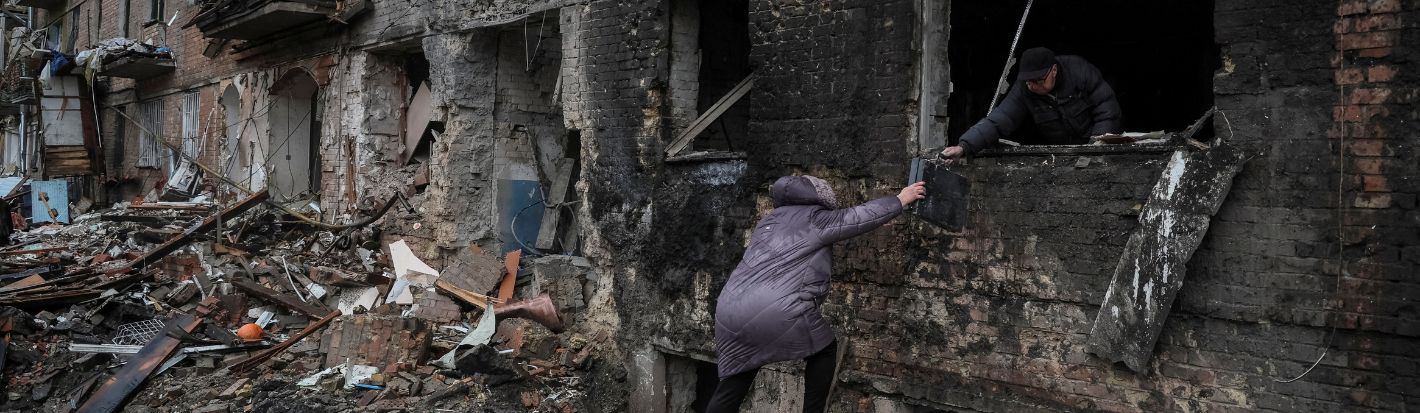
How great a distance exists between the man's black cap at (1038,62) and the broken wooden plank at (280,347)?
5.99m

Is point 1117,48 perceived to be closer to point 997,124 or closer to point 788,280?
point 997,124

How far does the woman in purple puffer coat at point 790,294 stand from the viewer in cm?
441

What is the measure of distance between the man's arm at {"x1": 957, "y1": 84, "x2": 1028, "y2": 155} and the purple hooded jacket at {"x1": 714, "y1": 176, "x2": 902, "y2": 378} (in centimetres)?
65

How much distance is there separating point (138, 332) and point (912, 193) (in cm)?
687

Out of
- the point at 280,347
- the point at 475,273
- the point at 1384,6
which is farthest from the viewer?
the point at 475,273

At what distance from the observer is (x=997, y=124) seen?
5070mm

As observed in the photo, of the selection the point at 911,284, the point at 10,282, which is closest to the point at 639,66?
the point at 911,284

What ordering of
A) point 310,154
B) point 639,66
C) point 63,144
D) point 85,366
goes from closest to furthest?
point 639,66 < point 85,366 < point 310,154 < point 63,144

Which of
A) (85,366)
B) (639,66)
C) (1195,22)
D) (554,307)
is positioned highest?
(1195,22)

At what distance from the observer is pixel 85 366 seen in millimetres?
7359

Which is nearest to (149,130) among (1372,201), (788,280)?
(788,280)

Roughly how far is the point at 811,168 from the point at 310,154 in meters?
9.77

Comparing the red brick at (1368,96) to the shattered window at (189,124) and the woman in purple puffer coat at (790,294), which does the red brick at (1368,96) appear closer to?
the woman in purple puffer coat at (790,294)

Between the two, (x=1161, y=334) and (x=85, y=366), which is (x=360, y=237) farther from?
(x=1161, y=334)
